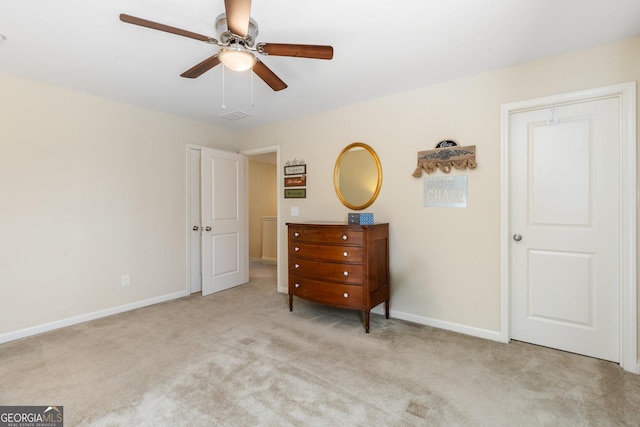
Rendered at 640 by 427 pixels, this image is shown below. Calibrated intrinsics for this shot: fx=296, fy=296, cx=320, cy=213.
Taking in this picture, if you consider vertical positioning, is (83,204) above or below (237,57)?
below

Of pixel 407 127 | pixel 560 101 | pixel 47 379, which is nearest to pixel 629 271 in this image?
pixel 560 101

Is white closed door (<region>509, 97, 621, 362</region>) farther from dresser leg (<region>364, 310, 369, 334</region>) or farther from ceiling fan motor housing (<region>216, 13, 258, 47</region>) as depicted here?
ceiling fan motor housing (<region>216, 13, 258, 47</region>)

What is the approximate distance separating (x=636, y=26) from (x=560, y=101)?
1.83 feet

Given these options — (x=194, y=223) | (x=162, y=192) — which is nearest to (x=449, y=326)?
(x=194, y=223)

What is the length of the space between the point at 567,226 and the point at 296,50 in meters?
2.48

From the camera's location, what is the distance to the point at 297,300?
3.72 m

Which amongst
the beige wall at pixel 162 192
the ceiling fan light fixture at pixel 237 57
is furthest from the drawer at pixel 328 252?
the ceiling fan light fixture at pixel 237 57

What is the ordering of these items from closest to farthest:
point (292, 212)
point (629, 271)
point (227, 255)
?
point (629, 271) < point (292, 212) < point (227, 255)

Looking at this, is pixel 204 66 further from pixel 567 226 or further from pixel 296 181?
pixel 567 226

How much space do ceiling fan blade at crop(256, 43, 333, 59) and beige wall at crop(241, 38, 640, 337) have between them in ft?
5.15

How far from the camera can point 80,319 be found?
3.06m

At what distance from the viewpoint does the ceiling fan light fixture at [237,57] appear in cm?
170

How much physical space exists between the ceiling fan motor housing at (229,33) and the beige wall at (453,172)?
1743 millimetres

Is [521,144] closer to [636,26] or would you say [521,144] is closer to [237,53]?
[636,26]
